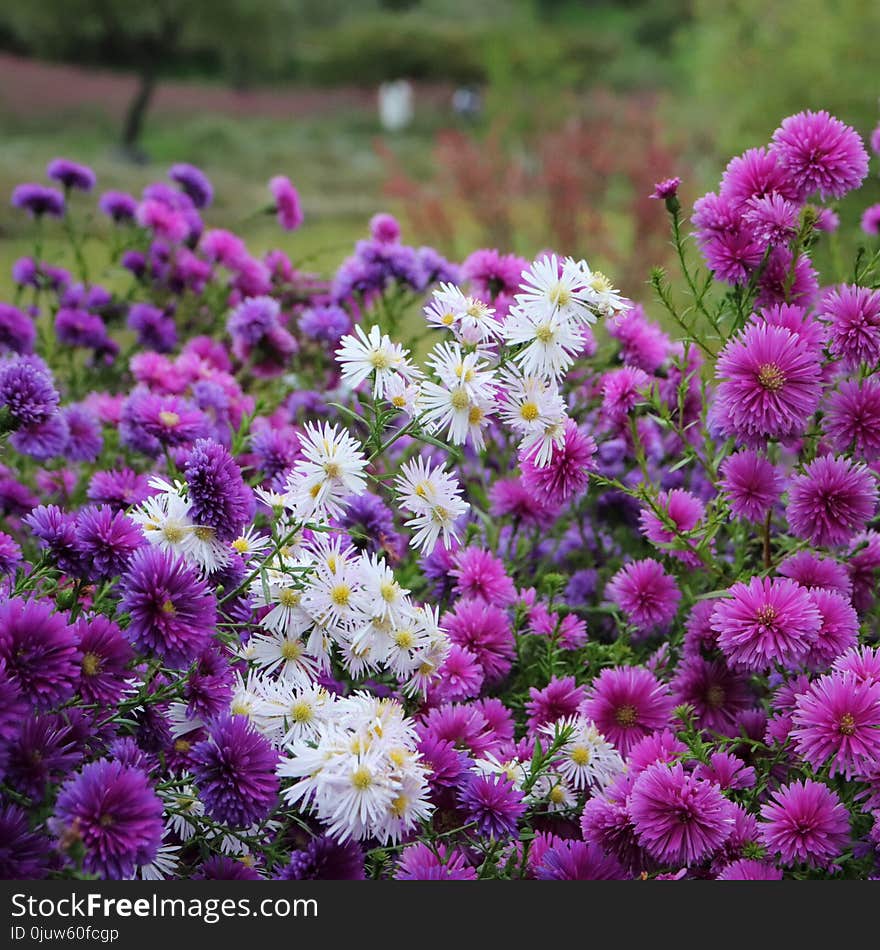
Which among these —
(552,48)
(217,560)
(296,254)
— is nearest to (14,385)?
(217,560)

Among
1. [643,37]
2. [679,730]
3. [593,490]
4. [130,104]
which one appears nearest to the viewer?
[679,730]

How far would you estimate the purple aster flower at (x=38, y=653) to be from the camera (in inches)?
17.4

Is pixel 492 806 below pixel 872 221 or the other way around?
below

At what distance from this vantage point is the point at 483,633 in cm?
71

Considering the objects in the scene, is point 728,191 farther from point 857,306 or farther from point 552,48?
point 552,48

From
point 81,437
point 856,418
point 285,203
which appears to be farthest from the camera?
point 285,203

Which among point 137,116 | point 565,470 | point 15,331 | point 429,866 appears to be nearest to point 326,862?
point 429,866

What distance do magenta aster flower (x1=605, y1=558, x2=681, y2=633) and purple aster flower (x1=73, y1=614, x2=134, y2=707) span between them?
14.6 inches

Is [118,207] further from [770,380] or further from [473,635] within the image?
[770,380]

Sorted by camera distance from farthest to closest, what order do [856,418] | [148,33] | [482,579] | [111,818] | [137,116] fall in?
1. [148,33]
2. [137,116]
3. [482,579]
4. [856,418]
5. [111,818]

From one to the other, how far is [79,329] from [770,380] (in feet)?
2.68

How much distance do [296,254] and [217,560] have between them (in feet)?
15.8

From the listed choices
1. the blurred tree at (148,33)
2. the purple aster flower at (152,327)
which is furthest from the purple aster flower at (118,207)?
the blurred tree at (148,33)

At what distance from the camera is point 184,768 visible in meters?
0.54
